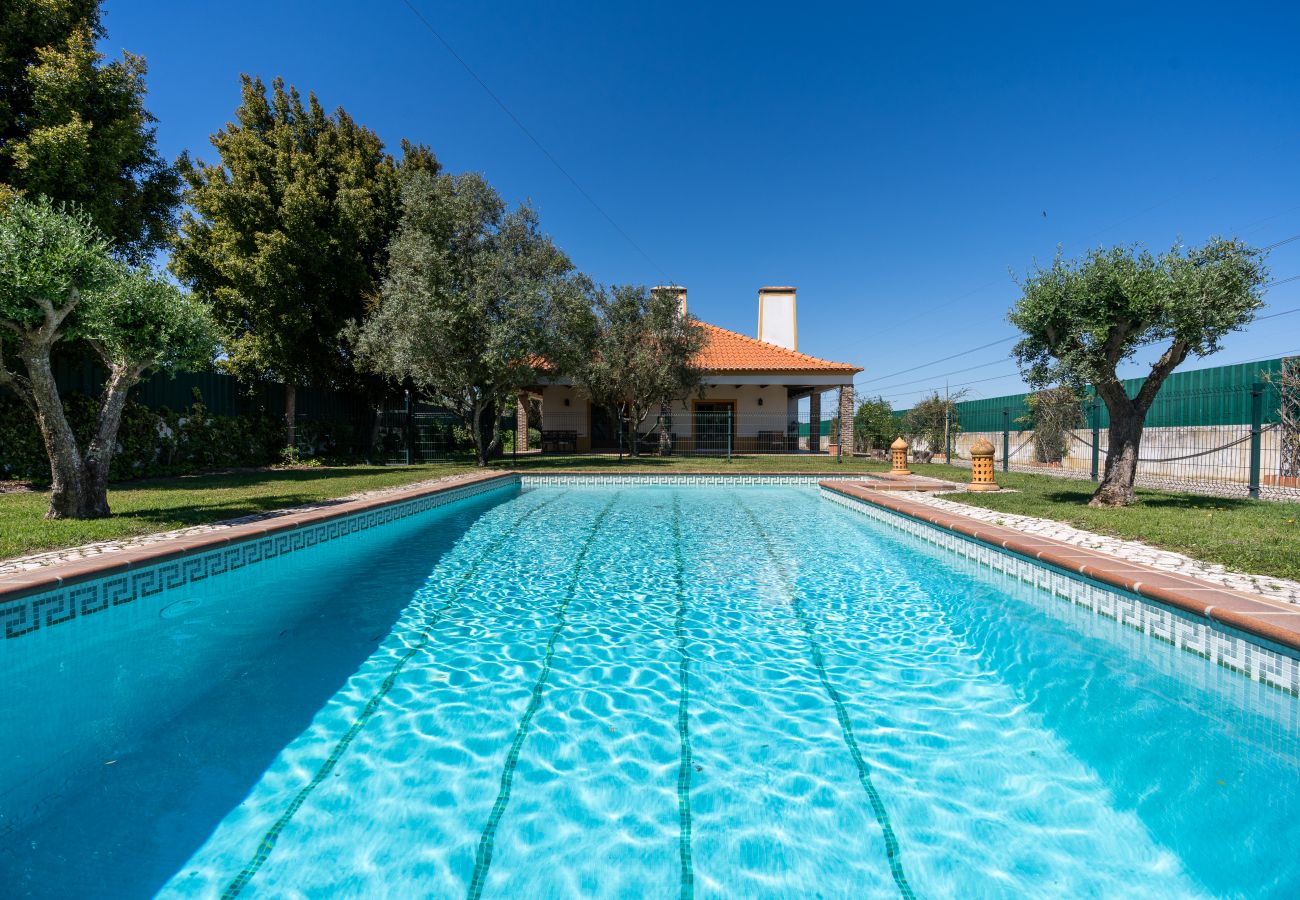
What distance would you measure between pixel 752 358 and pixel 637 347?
6.67 metres

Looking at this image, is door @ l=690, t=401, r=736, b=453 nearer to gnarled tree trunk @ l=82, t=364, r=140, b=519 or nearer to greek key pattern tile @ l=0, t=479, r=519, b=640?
greek key pattern tile @ l=0, t=479, r=519, b=640

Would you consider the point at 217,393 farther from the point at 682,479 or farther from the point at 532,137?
the point at 682,479

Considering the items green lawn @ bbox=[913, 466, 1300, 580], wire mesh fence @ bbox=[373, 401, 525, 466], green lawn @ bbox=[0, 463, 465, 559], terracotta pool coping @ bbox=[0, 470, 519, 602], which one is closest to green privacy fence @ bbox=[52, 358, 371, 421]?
wire mesh fence @ bbox=[373, 401, 525, 466]

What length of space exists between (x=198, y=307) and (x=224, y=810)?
21.2 ft

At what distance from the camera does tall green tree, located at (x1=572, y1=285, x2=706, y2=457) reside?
1589 cm

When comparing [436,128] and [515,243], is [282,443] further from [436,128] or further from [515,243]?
[436,128]

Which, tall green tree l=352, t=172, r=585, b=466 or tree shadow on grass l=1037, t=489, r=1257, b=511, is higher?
tall green tree l=352, t=172, r=585, b=466

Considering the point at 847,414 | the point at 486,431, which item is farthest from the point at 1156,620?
the point at 486,431

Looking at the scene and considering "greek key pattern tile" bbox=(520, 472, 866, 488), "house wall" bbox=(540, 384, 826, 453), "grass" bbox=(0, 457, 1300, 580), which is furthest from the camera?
"house wall" bbox=(540, 384, 826, 453)

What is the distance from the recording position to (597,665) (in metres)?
3.47

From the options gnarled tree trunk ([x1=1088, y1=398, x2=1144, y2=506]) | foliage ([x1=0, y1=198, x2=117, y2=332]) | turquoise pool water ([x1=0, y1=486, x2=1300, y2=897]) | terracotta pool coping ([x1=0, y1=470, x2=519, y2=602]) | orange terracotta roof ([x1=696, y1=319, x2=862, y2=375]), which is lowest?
turquoise pool water ([x1=0, y1=486, x2=1300, y2=897])

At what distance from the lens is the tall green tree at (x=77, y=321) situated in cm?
541

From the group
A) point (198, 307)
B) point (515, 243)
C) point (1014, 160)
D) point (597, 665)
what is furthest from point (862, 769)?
point (1014, 160)

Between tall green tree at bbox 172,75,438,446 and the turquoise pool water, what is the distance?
35.6 ft
